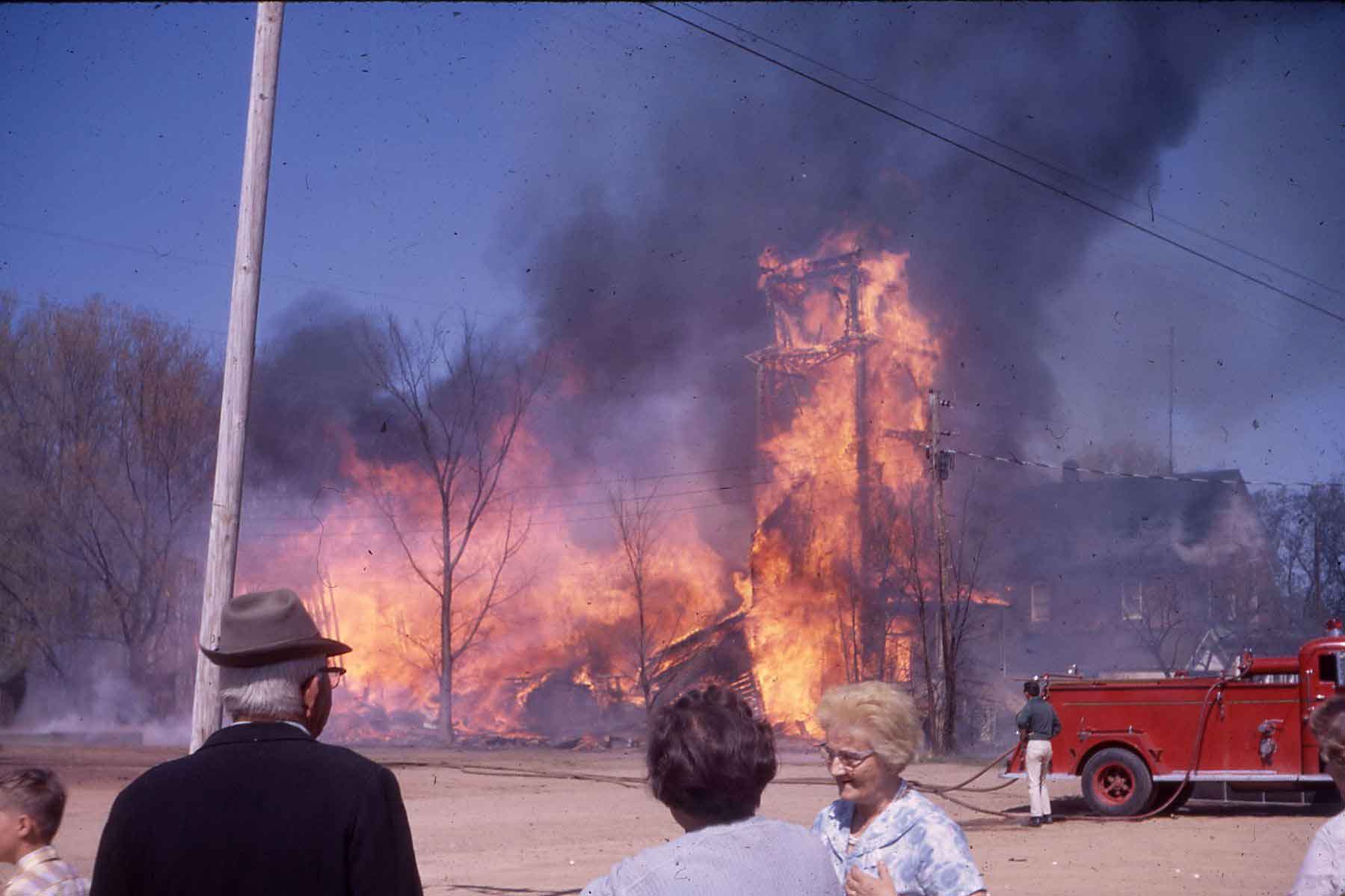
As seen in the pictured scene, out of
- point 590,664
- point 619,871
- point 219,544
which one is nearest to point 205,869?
point 619,871

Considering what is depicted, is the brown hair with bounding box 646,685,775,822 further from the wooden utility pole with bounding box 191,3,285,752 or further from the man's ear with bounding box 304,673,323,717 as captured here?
the wooden utility pole with bounding box 191,3,285,752

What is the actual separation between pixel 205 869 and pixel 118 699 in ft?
142

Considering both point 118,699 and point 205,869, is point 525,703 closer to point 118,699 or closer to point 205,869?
point 118,699

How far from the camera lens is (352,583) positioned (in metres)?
47.3

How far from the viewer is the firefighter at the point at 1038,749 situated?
1716 centimetres

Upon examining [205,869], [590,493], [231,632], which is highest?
[590,493]

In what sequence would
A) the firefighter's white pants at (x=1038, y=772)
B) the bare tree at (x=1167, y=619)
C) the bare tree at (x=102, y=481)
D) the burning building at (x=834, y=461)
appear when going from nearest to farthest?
the firefighter's white pants at (x=1038, y=772)
the bare tree at (x=102, y=481)
the burning building at (x=834, y=461)
the bare tree at (x=1167, y=619)

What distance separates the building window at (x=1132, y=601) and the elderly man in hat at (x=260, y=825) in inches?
2007

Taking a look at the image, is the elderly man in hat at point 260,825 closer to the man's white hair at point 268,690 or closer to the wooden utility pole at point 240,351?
the man's white hair at point 268,690

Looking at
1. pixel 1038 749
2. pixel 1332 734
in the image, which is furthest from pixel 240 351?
pixel 1038 749

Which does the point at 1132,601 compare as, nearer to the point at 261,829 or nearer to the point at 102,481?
the point at 102,481

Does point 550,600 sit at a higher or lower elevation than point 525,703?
higher

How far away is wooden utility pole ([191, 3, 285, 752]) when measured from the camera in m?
7.88

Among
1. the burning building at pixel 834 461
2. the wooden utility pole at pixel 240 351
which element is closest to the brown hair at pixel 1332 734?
the wooden utility pole at pixel 240 351
